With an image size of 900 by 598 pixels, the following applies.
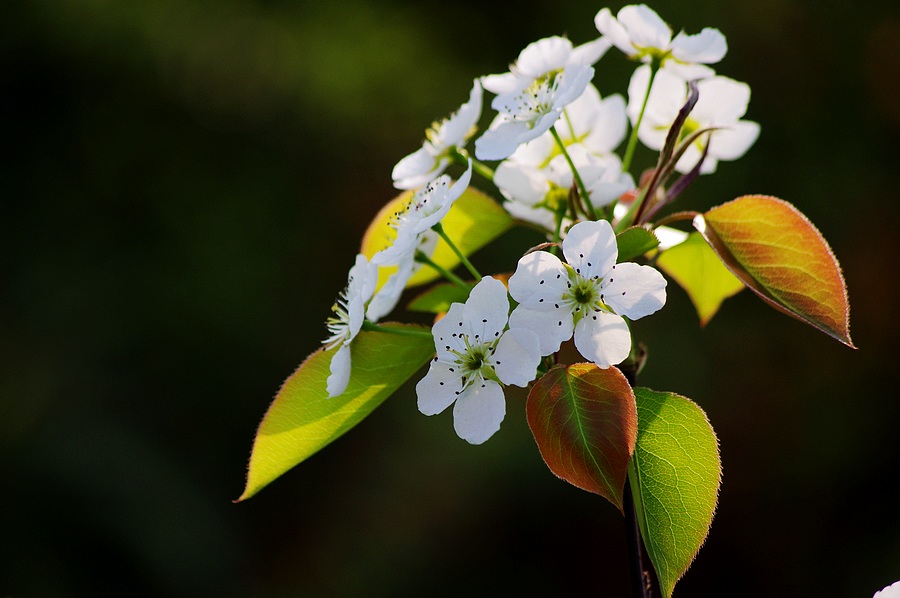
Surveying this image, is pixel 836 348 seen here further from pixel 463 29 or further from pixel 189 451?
pixel 189 451

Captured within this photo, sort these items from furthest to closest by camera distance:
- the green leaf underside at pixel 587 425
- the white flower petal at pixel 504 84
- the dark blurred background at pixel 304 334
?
1. the dark blurred background at pixel 304 334
2. the white flower petal at pixel 504 84
3. the green leaf underside at pixel 587 425

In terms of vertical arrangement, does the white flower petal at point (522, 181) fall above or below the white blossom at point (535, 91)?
below

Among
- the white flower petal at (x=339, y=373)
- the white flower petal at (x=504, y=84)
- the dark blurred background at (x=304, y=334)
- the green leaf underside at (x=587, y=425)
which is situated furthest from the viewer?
the dark blurred background at (x=304, y=334)

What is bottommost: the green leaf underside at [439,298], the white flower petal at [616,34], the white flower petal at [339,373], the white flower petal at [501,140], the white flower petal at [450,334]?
the green leaf underside at [439,298]

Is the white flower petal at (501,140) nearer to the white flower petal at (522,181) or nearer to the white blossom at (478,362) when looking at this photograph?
the white flower petal at (522,181)

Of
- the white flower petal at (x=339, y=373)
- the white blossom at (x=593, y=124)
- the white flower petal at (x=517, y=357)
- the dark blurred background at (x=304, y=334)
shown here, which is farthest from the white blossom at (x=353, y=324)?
the dark blurred background at (x=304, y=334)

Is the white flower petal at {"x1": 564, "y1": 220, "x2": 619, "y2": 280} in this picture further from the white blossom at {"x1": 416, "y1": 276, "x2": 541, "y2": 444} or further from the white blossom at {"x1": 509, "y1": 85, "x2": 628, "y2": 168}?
the white blossom at {"x1": 509, "y1": 85, "x2": 628, "y2": 168}

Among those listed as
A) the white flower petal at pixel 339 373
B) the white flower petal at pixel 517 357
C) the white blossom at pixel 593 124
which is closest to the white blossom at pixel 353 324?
the white flower petal at pixel 339 373

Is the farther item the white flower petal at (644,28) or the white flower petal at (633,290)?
the white flower petal at (644,28)
